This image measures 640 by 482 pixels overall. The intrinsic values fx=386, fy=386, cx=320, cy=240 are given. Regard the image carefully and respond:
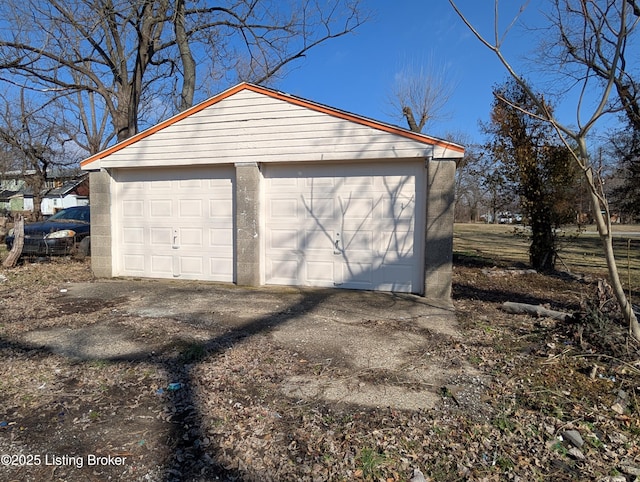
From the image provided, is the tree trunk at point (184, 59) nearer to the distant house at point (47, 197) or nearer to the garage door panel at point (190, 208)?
the garage door panel at point (190, 208)

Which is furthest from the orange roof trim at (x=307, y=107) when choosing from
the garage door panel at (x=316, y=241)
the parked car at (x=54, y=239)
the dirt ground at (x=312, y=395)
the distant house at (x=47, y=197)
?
the distant house at (x=47, y=197)

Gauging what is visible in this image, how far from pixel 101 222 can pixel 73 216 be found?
436 cm

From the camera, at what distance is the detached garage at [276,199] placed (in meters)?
6.58

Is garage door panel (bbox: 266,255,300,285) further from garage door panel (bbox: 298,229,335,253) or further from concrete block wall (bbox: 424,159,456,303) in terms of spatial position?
concrete block wall (bbox: 424,159,456,303)

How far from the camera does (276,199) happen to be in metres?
7.42

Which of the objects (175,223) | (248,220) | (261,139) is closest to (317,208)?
(248,220)

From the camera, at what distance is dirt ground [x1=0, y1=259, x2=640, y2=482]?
7.63 feet

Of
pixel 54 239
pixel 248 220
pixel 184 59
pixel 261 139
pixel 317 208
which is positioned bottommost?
pixel 54 239

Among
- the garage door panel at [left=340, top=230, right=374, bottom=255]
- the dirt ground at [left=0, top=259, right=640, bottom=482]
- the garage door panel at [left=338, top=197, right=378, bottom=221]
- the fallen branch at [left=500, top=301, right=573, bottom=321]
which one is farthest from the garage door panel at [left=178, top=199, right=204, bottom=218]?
the fallen branch at [left=500, top=301, right=573, bottom=321]

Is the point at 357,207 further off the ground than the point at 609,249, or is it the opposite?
the point at 357,207

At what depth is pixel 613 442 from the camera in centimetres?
254

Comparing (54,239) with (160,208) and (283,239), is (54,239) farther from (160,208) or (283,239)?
(283,239)

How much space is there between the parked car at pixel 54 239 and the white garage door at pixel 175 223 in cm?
264

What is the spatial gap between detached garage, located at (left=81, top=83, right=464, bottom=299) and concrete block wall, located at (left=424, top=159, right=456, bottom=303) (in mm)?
17
